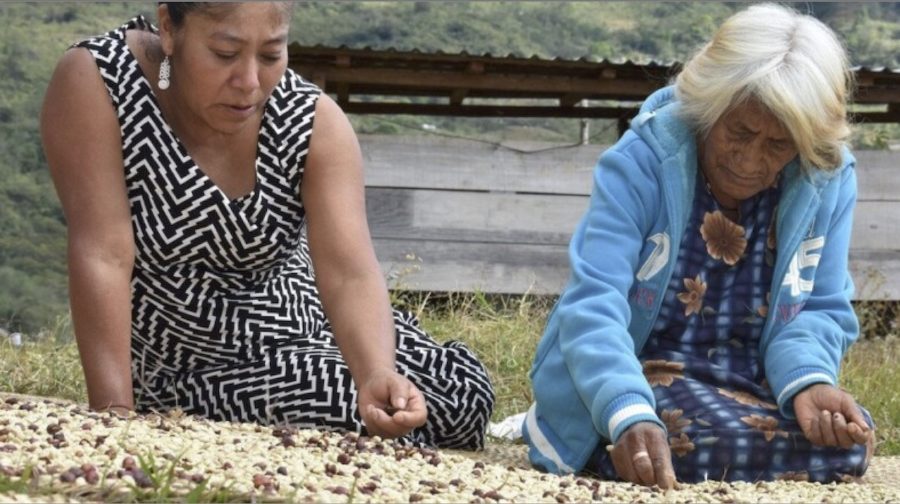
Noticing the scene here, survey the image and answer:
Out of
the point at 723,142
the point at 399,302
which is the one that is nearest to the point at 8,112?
the point at 399,302

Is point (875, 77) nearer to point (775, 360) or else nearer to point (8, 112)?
point (775, 360)

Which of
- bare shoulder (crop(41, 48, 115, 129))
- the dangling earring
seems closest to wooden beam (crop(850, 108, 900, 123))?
the dangling earring

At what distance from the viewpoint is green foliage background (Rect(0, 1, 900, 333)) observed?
508 inches

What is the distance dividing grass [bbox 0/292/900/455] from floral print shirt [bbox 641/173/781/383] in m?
1.32

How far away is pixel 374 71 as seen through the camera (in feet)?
30.9

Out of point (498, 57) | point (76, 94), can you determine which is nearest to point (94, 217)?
point (76, 94)

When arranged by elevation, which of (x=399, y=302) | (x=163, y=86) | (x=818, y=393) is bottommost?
(x=399, y=302)

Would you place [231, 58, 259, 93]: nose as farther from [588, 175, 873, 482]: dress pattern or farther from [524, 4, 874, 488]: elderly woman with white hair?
[588, 175, 873, 482]: dress pattern

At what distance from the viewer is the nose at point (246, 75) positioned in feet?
12.1

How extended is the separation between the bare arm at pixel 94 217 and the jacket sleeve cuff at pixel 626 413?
1.25 meters

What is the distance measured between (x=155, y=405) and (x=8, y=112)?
9586mm

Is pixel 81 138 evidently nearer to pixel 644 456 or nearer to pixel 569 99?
pixel 644 456

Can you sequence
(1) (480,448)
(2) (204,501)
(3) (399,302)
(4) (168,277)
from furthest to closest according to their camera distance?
(3) (399,302)
(1) (480,448)
(4) (168,277)
(2) (204,501)

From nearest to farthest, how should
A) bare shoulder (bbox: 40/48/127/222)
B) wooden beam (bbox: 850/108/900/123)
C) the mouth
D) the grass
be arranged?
bare shoulder (bbox: 40/48/127/222) < the mouth < the grass < wooden beam (bbox: 850/108/900/123)
